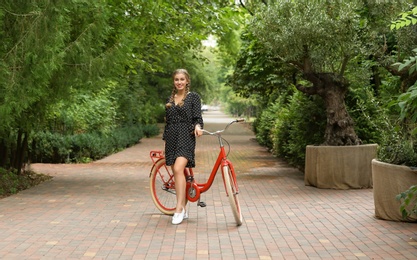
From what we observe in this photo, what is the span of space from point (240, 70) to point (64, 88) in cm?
→ 1167

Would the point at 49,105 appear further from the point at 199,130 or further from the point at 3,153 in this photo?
the point at 199,130

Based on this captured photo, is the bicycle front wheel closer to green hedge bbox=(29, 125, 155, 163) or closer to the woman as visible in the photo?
the woman

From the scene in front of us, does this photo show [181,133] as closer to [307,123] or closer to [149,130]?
[307,123]

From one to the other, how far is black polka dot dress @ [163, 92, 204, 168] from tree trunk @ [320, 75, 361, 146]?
4661 millimetres

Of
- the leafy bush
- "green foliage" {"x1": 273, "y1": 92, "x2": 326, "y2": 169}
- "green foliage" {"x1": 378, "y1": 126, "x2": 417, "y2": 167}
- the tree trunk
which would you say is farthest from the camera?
the leafy bush

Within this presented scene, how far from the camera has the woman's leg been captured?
7977 millimetres

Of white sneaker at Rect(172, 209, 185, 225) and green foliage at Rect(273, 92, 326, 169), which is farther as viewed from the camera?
green foliage at Rect(273, 92, 326, 169)

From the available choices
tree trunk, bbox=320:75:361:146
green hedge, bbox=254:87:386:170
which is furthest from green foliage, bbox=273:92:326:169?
tree trunk, bbox=320:75:361:146

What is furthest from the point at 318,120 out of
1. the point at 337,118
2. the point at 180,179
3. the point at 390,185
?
the point at 180,179

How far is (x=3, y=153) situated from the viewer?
13.9 meters

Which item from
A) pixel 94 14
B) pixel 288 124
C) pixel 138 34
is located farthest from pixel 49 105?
pixel 288 124

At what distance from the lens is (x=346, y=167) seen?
448 inches

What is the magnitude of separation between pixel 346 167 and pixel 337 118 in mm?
1146

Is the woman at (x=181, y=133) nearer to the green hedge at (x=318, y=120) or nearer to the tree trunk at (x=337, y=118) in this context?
the tree trunk at (x=337, y=118)
